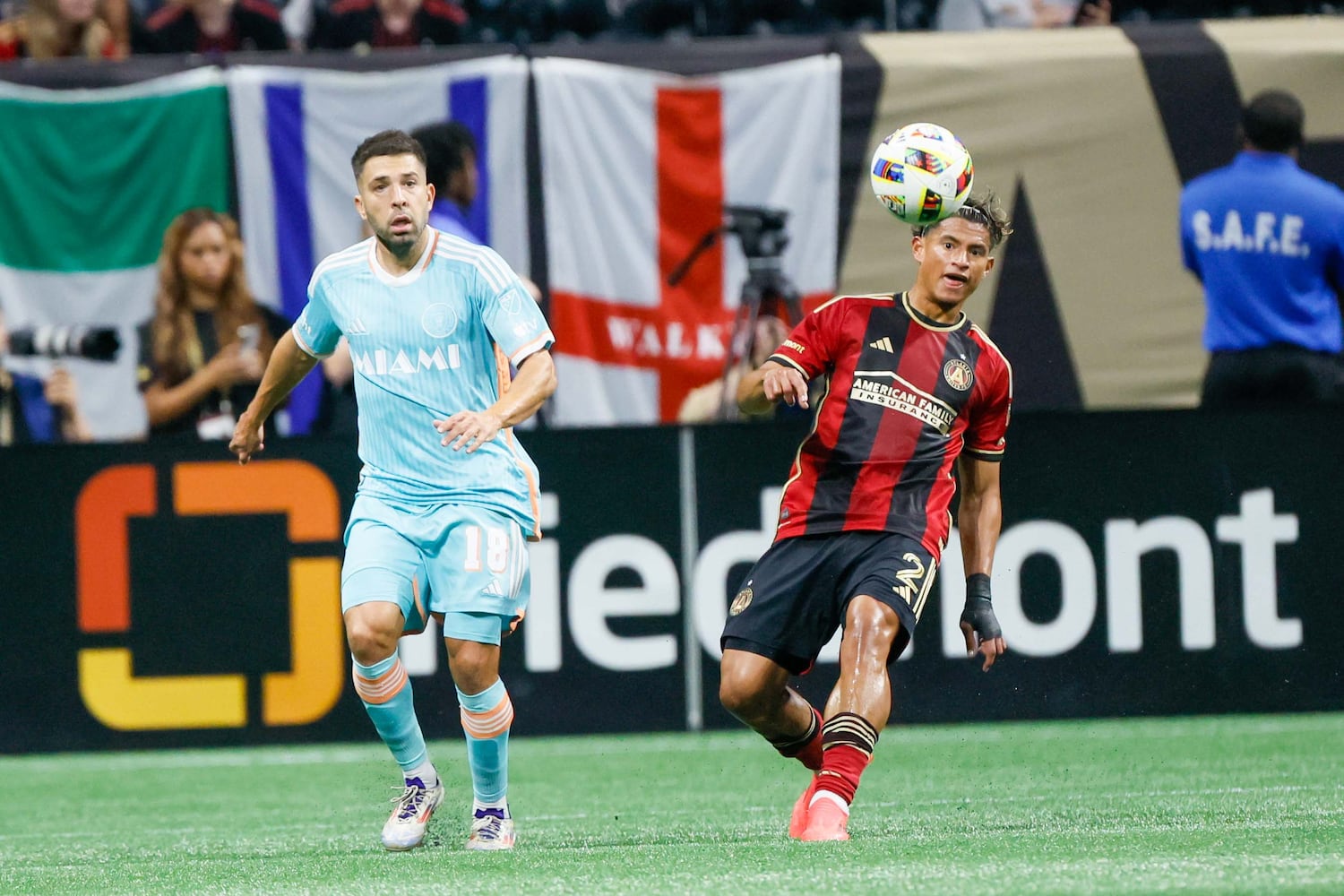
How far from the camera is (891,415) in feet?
19.4

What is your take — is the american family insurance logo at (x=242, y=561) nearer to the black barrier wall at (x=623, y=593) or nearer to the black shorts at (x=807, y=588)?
the black barrier wall at (x=623, y=593)

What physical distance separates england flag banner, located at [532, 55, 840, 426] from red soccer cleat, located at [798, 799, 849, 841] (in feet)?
19.9

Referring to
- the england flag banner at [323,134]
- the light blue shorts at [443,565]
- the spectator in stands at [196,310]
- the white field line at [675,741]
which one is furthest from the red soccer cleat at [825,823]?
the england flag banner at [323,134]

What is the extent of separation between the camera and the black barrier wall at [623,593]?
8641 mm

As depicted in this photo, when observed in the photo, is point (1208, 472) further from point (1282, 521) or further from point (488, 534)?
point (488, 534)

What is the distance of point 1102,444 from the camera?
29.0ft

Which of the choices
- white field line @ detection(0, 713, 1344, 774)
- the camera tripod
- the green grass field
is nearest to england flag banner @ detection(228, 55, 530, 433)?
the camera tripod

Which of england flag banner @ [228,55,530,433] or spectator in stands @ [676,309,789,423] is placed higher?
england flag banner @ [228,55,530,433]

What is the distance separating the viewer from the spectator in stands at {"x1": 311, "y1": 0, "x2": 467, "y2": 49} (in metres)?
11.9

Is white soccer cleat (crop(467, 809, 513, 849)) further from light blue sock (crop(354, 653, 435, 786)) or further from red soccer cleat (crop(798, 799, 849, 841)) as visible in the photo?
red soccer cleat (crop(798, 799, 849, 841))

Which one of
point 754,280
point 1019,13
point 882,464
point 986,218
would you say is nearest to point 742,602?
point 882,464

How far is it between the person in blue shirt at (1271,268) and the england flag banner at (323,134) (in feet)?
13.3

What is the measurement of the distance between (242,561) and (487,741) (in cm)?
332

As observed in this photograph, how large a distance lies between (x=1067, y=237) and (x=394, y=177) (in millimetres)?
6439
